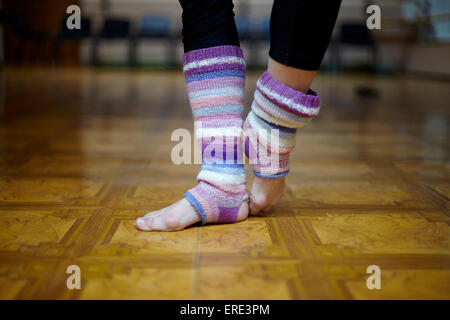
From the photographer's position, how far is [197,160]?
0.95 m

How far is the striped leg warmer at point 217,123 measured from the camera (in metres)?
0.54

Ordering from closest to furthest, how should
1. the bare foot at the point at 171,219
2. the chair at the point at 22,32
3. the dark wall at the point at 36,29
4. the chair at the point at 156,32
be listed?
the bare foot at the point at 171,219, the chair at the point at 22,32, the chair at the point at 156,32, the dark wall at the point at 36,29

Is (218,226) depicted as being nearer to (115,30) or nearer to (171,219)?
(171,219)

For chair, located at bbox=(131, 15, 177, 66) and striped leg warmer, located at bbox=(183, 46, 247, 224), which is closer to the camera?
striped leg warmer, located at bbox=(183, 46, 247, 224)

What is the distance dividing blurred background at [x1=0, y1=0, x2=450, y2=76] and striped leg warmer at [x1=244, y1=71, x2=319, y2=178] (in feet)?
14.4

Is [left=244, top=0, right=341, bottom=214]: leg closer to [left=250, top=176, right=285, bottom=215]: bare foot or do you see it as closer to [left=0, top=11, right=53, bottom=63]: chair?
[left=250, top=176, right=285, bottom=215]: bare foot

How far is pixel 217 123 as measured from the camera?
1.78 ft

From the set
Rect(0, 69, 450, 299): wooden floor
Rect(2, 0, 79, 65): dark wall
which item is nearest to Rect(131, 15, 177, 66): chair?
Rect(2, 0, 79, 65): dark wall

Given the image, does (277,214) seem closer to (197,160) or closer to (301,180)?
(301,180)

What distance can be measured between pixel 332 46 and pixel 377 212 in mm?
5468

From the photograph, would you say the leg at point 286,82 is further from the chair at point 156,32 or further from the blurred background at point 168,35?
the chair at point 156,32

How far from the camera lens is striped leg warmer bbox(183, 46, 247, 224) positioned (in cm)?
54

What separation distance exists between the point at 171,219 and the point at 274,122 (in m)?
0.16

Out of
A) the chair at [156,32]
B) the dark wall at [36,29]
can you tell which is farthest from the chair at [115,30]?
the dark wall at [36,29]
